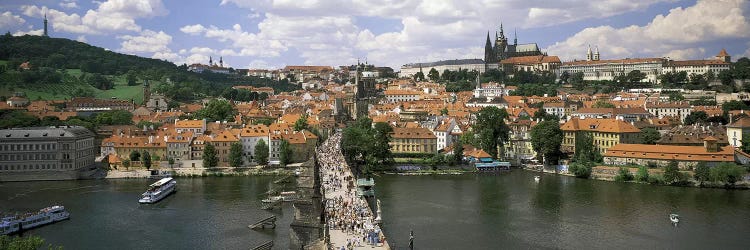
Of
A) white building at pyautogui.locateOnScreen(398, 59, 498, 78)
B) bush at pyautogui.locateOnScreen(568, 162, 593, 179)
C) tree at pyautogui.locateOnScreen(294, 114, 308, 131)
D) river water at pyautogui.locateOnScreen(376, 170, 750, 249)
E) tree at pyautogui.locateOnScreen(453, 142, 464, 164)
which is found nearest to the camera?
river water at pyautogui.locateOnScreen(376, 170, 750, 249)

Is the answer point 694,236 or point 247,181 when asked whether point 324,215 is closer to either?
point 694,236

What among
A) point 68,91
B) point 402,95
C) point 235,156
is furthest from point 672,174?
point 68,91

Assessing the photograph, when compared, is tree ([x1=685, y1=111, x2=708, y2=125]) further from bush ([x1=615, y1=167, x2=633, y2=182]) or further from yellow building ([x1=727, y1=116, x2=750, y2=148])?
bush ([x1=615, y1=167, x2=633, y2=182])

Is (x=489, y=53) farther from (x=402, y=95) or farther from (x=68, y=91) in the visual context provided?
(x=68, y=91)

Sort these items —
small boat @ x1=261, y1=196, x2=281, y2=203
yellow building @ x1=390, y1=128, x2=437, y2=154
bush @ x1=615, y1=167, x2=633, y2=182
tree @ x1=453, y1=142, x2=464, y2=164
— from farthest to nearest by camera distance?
yellow building @ x1=390, y1=128, x2=437, y2=154 < tree @ x1=453, y1=142, x2=464, y2=164 < bush @ x1=615, y1=167, x2=633, y2=182 < small boat @ x1=261, y1=196, x2=281, y2=203

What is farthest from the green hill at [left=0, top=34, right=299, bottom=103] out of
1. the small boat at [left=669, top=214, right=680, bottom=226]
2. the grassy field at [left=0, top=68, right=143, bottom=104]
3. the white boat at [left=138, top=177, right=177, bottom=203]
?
the small boat at [left=669, top=214, right=680, bottom=226]

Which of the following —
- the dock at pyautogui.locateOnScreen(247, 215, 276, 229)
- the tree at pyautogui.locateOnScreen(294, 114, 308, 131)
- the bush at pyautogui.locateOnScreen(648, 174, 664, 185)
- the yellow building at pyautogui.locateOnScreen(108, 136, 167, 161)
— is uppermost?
the tree at pyautogui.locateOnScreen(294, 114, 308, 131)

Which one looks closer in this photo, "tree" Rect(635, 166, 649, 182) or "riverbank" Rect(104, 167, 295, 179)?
"tree" Rect(635, 166, 649, 182)
